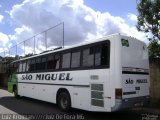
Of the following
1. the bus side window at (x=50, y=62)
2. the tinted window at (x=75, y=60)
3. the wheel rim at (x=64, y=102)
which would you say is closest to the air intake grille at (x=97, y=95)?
the tinted window at (x=75, y=60)

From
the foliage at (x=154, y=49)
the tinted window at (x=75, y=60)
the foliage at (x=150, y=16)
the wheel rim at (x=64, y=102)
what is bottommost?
the wheel rim at (x=64, y=102)

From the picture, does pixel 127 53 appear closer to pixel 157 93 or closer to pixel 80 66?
pixel 80 66

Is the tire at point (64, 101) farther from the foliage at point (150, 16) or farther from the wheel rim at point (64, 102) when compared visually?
the foliage at point (150, 16)

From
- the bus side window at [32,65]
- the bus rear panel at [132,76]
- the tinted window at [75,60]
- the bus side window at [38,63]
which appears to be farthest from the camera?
the bus side window at [32,65]

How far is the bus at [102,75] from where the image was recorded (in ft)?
32.6

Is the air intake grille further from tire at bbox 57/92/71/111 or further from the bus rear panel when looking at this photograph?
tire at bbox 57/92/71/111

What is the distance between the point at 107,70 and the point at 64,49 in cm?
365

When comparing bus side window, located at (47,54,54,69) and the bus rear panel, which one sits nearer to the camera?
the bus rear panel

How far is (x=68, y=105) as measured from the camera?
12453mm

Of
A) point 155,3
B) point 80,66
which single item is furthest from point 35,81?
point 155,3

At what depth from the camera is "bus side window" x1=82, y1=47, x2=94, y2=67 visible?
11048 millimetres

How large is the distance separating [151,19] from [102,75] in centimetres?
544

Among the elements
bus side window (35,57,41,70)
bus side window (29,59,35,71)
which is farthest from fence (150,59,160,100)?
bus side window (29,59,35,71)

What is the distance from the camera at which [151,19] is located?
46.2 feet
